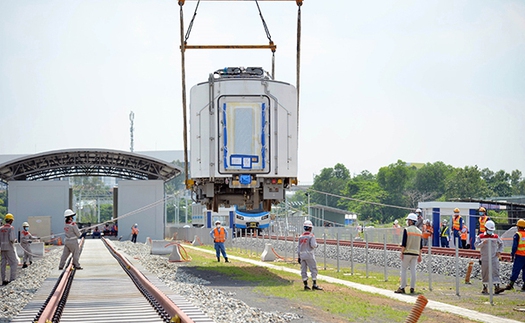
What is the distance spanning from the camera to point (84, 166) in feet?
198

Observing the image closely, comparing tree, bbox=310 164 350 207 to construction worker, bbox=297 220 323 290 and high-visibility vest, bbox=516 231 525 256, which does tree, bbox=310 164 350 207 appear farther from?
high-visibility vest, bbox=516 231 525 256

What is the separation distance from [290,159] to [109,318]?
9.28 meters

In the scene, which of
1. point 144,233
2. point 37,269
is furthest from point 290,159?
point 144,233

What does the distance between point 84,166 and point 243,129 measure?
43006 millimetres

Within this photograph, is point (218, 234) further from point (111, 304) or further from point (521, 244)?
point (521, 244)

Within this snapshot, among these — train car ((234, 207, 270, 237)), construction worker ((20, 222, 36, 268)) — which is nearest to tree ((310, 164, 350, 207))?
train car ((234, 207, 270, 237))

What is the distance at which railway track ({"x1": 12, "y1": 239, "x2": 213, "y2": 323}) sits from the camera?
12.2 metres

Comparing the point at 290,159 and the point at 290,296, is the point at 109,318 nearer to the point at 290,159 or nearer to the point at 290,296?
the point at 290,296

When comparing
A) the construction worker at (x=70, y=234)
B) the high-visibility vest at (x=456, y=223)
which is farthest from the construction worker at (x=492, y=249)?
the construction worker at (x=70, y=234)

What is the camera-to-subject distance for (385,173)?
410 feet

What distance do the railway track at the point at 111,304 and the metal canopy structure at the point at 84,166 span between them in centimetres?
3676

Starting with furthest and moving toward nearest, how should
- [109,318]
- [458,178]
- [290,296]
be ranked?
[458,178]
[290,296]
[109,318]

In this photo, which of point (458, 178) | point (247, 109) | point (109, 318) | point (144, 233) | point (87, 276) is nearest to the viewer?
point (109, 318)

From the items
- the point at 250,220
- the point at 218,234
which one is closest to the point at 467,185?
the point at 250,220
